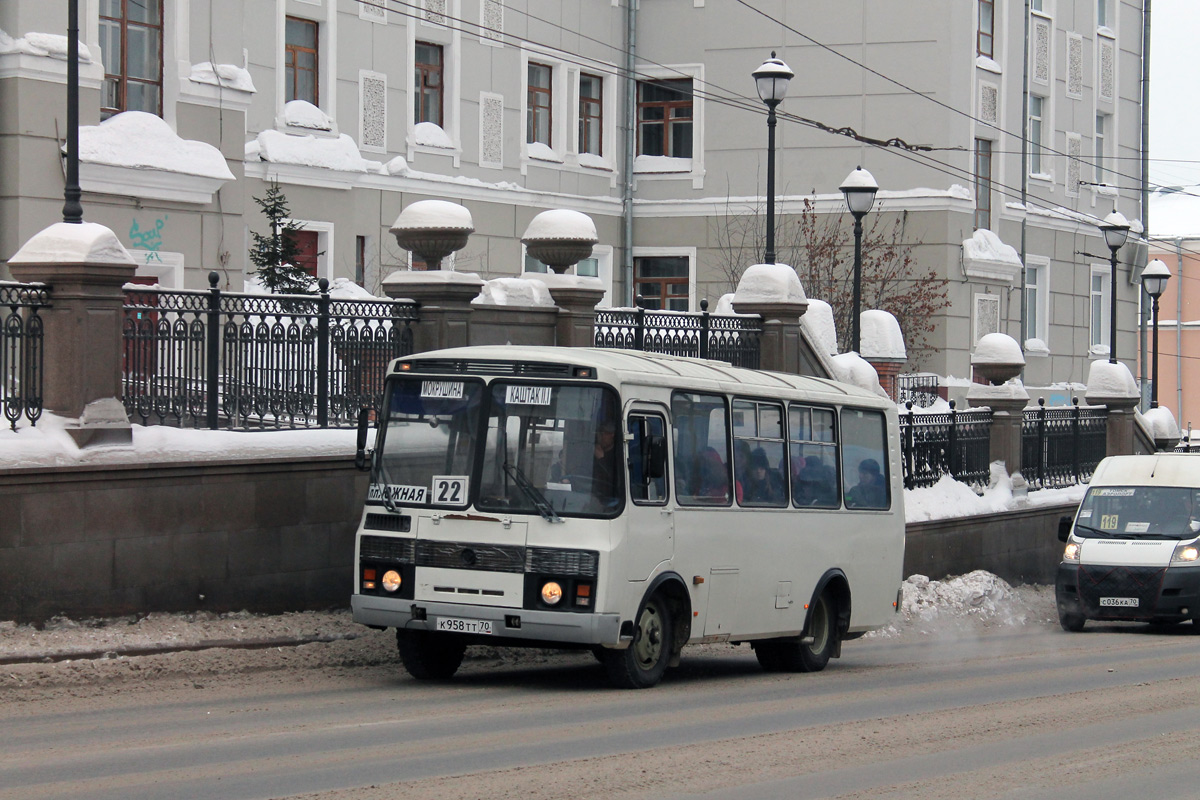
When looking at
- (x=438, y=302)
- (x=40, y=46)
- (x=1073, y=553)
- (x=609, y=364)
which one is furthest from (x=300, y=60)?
(x=609, y=364)

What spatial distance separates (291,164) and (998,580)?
43.8ft

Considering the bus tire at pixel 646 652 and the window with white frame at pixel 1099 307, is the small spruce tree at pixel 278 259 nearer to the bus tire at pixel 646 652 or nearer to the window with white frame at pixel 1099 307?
the bus tire at pixel 646 652

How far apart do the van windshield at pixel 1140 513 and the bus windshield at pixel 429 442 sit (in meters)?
11.6

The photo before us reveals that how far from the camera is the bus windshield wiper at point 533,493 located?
1247 cm

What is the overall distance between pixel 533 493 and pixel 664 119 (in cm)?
2715

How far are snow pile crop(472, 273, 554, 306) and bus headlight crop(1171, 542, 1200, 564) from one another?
27.5ft

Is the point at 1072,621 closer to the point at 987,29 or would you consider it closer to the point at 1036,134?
the point at 987,29

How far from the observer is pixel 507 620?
12.3 m

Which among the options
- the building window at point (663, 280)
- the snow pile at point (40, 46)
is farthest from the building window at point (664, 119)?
the snow pile at point (40, 46)

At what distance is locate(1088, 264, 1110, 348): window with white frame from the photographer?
44656mm

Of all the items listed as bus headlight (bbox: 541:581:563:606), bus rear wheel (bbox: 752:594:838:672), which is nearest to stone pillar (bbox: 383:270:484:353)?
bus rear wheel (bbox: 752:594:838:672)

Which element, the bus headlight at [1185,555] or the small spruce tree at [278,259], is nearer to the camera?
the bus headlight at [1185,555]

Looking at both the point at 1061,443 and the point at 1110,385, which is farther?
the point at 1110,385

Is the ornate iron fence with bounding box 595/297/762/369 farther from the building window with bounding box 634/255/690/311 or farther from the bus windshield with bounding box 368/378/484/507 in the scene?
the building window with bounding box 634/255/690/311
